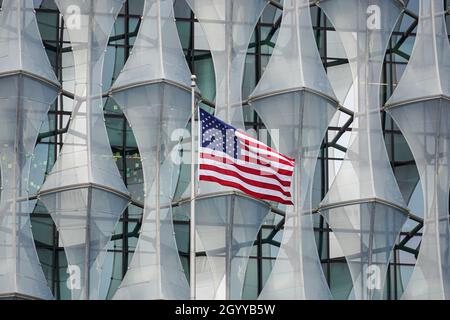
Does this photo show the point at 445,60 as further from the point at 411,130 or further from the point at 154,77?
the point at 154,77

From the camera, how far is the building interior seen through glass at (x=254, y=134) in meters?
56.2

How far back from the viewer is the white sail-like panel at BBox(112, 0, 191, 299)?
54.9 metres

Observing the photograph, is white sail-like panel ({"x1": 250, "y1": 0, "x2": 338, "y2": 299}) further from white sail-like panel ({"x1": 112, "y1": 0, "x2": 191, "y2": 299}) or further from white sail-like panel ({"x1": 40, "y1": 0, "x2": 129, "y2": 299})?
white sail-like panel ({"x1": 40, "y1": 0, "x2": 129, "y2": 299})

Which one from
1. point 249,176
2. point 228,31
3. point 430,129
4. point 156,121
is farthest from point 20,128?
point 430,129

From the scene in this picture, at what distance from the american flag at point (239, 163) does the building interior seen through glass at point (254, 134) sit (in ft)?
28.9

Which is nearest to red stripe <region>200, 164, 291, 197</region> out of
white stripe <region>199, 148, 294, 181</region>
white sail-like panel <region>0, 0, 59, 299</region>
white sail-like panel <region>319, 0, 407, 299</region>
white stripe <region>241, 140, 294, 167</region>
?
white stripe <region>199, 148, 294, 181</region>

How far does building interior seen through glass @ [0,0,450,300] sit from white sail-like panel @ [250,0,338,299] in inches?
31.5

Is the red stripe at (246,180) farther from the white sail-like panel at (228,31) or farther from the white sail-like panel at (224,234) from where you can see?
the white sail-like panel at (228,31)

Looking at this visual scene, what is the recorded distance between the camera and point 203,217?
55.8m

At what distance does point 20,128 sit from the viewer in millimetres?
55438

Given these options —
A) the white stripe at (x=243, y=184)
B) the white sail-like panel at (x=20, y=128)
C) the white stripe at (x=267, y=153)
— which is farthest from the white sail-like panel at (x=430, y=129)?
the white sail-like panel at (x=20, y=128)

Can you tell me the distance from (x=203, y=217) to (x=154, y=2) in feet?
22.6
